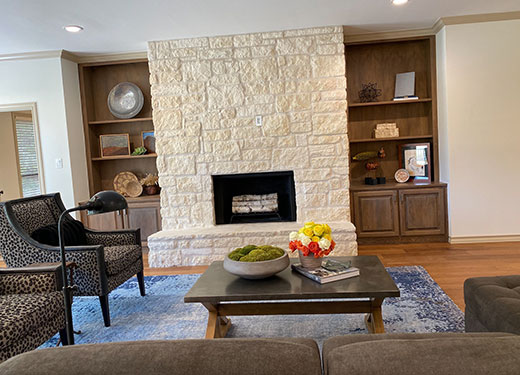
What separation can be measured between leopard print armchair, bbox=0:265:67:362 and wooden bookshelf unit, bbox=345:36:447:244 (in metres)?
3.42

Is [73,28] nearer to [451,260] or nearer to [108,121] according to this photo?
[108,121]

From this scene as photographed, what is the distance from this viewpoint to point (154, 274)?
4355 millimetres

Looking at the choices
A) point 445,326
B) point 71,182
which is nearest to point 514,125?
point 445,326

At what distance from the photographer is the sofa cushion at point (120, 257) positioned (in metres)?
3.10

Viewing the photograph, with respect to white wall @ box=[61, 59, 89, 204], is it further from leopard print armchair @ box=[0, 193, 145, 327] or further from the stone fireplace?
leopard print armchair @ box=[0, 193, 145, 327]

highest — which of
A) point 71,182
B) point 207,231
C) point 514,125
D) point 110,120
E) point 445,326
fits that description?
point 110,120

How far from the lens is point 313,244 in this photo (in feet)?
8.16

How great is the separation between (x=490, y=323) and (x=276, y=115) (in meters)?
3.30

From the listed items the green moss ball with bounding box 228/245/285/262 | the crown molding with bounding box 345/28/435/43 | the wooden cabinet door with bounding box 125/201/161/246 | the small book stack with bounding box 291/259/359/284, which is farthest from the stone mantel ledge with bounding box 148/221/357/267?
the crown molding with bounding box 345/28/435/43

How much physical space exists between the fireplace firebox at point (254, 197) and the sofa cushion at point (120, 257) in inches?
60.6

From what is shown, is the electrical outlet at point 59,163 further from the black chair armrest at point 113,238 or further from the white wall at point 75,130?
the black chair armrest at point 113,238

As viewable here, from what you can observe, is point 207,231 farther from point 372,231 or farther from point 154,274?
point 372,231

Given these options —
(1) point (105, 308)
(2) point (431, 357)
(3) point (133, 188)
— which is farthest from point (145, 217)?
(2) point (431, 357)

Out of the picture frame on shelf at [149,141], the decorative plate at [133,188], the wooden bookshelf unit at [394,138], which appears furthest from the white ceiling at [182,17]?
the decorative plate at [133,188]
